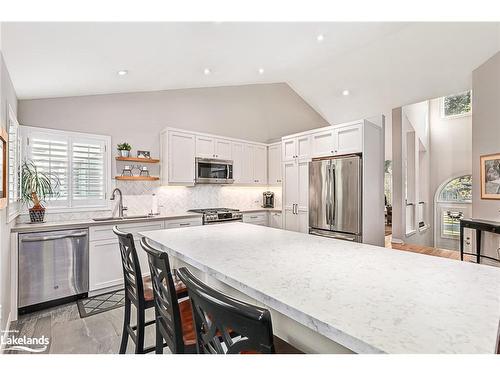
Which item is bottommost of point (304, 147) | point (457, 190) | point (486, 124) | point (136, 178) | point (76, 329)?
point (76, 329)

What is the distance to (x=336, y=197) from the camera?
160 inches

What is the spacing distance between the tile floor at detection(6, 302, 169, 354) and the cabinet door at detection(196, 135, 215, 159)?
8.48 ft

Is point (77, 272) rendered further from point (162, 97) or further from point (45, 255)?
point (162, 97)

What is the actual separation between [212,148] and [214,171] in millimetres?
418

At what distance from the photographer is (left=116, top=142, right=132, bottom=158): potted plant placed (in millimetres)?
3873

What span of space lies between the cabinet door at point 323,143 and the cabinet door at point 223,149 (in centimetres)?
155

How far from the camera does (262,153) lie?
223 inches

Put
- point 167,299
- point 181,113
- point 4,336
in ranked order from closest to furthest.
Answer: point 167,299, point 4,336, point 181,113

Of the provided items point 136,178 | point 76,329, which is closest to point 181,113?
point 136,178

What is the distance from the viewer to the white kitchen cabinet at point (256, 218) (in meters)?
4.99

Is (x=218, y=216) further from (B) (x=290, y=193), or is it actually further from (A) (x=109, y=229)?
(A) (x=109, y=229)

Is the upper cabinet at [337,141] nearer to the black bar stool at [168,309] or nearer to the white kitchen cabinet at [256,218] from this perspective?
the white kitchen cabinet at [256,218]

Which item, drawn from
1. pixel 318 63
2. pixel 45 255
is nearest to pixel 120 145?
pixel 45 255

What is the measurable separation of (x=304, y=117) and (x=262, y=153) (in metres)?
1.59
